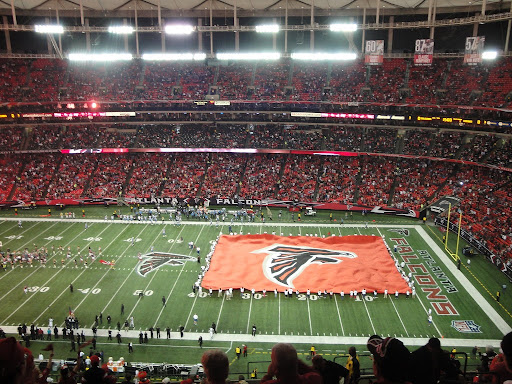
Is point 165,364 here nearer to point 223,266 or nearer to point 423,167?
point 223,266

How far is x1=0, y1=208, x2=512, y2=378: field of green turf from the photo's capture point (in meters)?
24.1

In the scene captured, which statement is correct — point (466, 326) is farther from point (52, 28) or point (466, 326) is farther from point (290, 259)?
point (52, 28)

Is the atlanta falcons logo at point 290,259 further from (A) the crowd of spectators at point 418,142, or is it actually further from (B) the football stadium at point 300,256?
(A) the crowd of spectators at point 418,142

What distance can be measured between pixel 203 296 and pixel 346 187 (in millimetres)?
23380

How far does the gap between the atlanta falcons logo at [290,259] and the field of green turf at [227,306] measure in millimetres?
2572

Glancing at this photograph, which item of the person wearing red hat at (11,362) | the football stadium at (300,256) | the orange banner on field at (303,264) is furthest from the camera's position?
the orange banner on field at (303,264)

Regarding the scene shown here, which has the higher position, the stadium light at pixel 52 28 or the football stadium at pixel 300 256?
the stadium light at pixel 52 28

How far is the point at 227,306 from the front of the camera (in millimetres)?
27688

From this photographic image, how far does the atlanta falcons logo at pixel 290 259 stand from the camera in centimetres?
3117

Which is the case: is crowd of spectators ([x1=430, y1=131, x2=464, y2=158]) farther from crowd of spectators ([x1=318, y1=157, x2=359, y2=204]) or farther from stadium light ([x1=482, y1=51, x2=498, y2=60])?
crowd of spectators ([x1=318, y1=157, x2=359, y2=204])

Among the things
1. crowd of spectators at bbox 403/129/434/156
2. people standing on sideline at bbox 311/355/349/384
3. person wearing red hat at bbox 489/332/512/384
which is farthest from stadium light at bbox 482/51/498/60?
people standing on sideline at bbox 311/355/349/384

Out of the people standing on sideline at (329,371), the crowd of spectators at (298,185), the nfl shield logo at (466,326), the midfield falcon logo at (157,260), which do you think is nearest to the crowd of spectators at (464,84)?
the crowd of spectators at (298,185)

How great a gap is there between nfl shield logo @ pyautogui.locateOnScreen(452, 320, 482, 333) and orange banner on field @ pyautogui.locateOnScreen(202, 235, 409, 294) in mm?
4064

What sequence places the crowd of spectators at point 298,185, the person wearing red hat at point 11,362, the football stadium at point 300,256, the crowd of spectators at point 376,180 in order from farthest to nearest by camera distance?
the crowd of spectators at point 298,185 → the crowd of spectators at point 376,180 → the football stadium at point 300,256 → the person wearing red hat at point 11,362
